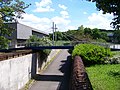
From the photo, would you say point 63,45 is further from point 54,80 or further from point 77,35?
point 77,35

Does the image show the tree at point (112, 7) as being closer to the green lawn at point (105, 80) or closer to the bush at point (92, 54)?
the green lawn at point (105, 80)

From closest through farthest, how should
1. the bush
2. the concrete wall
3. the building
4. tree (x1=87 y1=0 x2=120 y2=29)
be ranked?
tree (x1=87 y1=0 x2=120 y2=29), the concrete wall, the bush, the building

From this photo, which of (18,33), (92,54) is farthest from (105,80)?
(18,33)

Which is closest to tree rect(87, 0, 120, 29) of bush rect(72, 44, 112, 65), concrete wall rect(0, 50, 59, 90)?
concrete wall rect(0, 50, 59, 90)

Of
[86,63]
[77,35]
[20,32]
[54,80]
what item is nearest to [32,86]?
[54,80]

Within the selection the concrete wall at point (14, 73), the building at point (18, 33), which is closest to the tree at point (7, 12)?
the concrete wall at point (14, 73)

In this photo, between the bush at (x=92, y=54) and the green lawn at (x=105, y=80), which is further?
the bush at (x=92, y=54)

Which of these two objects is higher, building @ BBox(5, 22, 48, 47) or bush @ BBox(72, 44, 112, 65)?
building @ BBox(5, 22, 48, 47)

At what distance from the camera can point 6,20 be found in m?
36.2

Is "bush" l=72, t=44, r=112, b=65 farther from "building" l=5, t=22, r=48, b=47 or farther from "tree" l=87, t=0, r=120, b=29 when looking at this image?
"building" l=5, t=22, r=48, b=47

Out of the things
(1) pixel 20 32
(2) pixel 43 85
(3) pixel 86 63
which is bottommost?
(2) pixel 43 85

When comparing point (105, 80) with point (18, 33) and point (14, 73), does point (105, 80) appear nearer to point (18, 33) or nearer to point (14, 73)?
point (14, 73)

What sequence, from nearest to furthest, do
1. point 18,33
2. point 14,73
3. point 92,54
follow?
point 14,73 < point 92,54 < point 18,33

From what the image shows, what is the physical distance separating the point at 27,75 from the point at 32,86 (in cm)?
290
